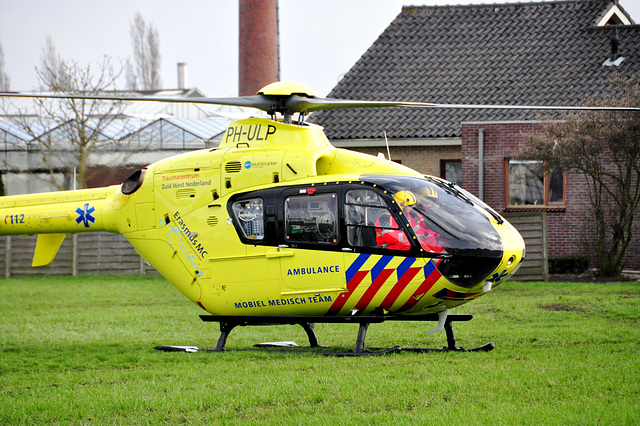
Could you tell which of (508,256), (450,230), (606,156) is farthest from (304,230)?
(606,156)

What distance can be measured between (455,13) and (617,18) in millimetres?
5856

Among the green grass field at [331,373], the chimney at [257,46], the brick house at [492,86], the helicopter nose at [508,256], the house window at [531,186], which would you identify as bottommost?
the green grass field at [331,373]

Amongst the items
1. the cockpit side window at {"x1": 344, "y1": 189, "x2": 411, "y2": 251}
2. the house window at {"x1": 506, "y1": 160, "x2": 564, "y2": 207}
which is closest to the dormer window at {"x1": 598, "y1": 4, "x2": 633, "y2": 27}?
the house window at {"x1": 506, "y1": 160, "x2": 564, "y2": 207}

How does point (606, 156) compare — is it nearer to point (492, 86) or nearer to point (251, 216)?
point (492, 86)

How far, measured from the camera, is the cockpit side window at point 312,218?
34.0 ft

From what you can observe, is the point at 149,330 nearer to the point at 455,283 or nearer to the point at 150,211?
the point at 150,211

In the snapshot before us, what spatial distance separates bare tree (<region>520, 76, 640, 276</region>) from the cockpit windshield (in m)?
11.6

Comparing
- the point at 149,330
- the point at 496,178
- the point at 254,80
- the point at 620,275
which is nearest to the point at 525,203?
the point at 496,178

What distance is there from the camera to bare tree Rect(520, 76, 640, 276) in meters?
20.5

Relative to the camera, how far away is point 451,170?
26.7 metres

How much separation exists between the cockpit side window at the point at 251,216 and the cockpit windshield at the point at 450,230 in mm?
1636

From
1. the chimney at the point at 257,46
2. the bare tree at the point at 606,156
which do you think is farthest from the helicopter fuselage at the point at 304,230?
the chimney at the point at 257,46

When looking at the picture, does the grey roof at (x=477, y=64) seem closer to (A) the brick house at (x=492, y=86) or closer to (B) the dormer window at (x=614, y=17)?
(A) the brick house at (x=492, y=86)

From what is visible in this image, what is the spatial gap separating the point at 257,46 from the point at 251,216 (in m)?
33.1
